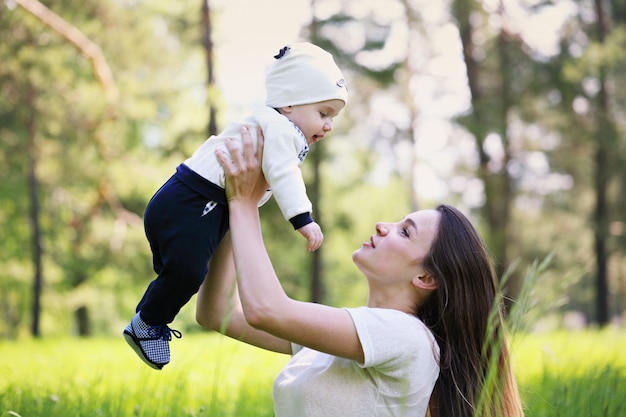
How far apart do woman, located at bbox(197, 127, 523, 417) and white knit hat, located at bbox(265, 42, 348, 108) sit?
0.73ft

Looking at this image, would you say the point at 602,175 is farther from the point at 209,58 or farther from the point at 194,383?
the point at 194,383

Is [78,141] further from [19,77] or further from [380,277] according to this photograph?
[380,277]

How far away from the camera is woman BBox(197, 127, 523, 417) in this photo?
6.17 ft

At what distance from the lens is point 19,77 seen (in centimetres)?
1303

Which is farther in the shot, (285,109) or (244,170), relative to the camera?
(285,109)

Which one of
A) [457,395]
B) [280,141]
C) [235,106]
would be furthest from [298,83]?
[235,106]

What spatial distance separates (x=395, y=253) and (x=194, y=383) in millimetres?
2808

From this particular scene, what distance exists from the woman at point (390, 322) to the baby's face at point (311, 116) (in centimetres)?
19

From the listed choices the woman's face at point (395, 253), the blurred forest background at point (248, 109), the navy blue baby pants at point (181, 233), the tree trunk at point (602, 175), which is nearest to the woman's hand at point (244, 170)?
the navy blue baby pants at point (181, 233)

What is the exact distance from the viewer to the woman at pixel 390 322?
74.0 inches

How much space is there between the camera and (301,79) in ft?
7.49

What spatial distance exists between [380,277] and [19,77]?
496 inches

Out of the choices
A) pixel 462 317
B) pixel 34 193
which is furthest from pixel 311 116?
pixel 34 193

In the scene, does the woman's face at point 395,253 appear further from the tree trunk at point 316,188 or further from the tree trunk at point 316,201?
the tree trunk at point 316,201
